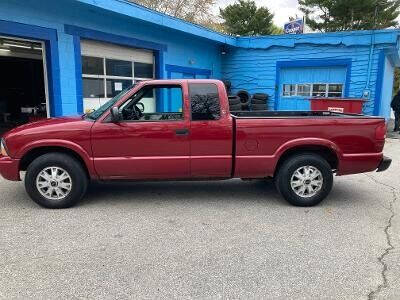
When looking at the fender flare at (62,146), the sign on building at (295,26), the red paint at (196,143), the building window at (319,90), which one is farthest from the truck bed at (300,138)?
the sign on building at (295,26)

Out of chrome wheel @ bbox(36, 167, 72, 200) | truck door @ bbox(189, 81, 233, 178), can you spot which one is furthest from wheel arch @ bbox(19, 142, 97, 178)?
truck door @ bbox(189, 81, 233, 178)

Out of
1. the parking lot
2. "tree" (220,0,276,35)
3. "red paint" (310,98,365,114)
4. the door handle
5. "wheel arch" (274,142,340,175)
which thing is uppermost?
"tree" (220,0,276,35)

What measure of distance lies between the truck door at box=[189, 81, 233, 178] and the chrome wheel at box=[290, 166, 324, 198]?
99 centimetres

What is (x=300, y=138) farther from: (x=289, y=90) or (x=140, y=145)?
(x=289, y=90)

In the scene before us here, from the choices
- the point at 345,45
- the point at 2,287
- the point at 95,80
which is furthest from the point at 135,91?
the point at 345,45

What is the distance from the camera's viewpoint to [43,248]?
3764 millimetres

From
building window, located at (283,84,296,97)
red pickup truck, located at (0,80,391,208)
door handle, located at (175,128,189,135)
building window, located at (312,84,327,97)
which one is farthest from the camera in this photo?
building window, located at (283,84,296,97)

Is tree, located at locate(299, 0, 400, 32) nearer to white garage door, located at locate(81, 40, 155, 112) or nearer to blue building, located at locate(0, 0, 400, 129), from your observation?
blue building, located at locate(0, 0, 400, 129)

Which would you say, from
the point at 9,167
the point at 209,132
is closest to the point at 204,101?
the point at 209,132

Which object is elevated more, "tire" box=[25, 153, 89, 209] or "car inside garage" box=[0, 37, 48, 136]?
"car inside garage" box=[0, 37, 48, 136]

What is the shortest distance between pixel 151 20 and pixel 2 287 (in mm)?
9184

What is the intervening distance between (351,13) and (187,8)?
14.2 m

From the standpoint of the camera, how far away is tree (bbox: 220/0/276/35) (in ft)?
109

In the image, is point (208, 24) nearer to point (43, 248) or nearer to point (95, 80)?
point (95, 80)
